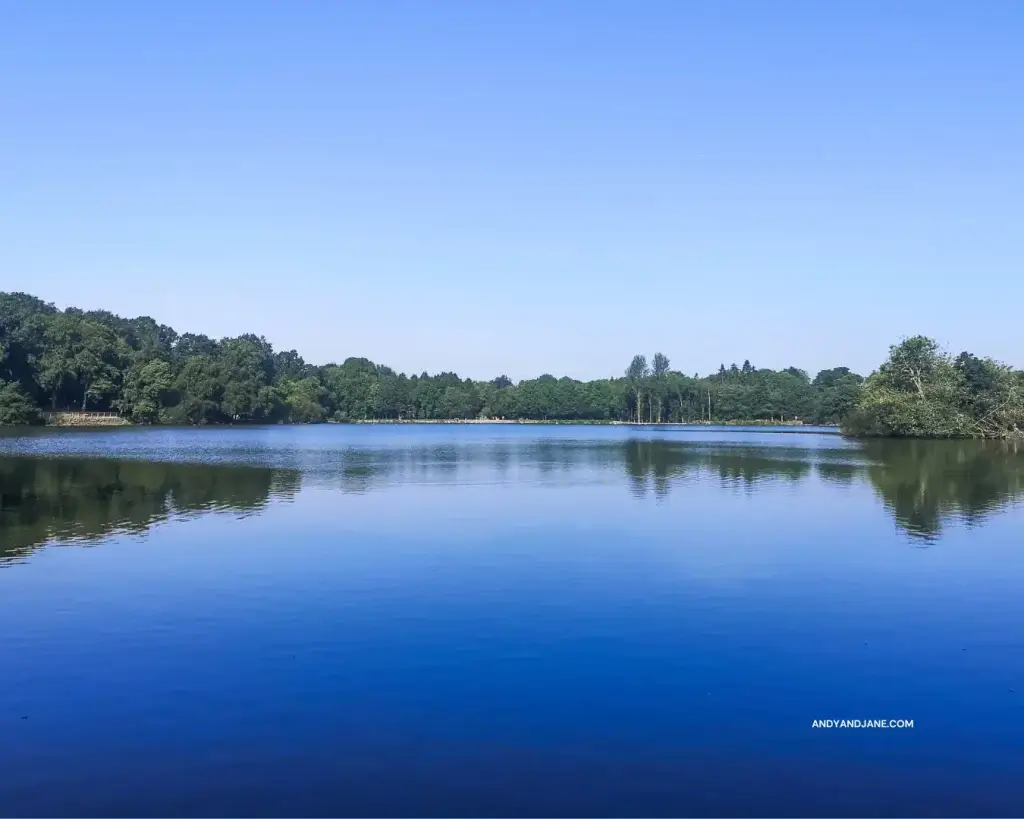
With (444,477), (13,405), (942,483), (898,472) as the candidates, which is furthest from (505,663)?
(13,405)

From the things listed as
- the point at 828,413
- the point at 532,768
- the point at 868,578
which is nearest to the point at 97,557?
the point at 532,768

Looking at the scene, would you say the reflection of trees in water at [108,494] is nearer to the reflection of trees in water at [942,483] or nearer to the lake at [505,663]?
the lake at [505,663]

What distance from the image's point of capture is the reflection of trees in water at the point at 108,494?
2345 cm

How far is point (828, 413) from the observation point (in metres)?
144

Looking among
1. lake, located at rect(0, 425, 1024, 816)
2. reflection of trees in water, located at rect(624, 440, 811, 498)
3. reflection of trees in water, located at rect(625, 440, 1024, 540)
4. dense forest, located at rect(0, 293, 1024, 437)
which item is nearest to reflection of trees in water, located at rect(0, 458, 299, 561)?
lake, located at rect(0, 425, 1024, 816)

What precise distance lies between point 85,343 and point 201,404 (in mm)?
17098

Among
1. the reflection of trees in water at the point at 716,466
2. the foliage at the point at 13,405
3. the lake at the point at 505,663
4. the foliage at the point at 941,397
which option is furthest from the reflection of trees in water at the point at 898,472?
the foliage at the point at 13,405

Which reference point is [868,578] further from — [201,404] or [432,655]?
[201,404]

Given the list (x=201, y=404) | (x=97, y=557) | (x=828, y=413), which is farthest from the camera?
(x=828, y=413)

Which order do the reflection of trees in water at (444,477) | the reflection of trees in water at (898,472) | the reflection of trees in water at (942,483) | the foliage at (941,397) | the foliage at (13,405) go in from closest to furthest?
1. the reflection of trees in water at (444,477)
2. the reflection of trees in water at (942,483)
3. the reflection of trees in water at (898,472)
4. the foliage at (941,397)
5. the foliage at (13,405)

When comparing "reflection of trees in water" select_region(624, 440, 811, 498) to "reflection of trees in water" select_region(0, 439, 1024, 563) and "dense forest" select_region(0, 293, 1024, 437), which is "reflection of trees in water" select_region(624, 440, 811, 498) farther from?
"dense forest" select_region(0, 293, 1024, 437)

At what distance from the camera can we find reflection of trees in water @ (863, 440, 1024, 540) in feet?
92.9

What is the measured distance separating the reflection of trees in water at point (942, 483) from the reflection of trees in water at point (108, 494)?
70.7ft

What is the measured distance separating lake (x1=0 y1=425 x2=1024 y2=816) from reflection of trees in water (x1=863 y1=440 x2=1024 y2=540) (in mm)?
814
